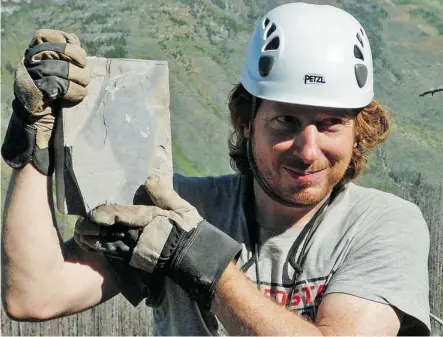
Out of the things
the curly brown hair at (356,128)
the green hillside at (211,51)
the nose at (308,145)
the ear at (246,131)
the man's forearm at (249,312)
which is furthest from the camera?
the green hillside at (211,51)

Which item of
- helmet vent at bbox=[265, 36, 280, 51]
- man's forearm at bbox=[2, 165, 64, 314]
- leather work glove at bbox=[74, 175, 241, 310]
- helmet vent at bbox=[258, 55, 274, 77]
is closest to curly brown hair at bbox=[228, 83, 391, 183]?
helmet vent at bbox=[258, 55, 274, 77]

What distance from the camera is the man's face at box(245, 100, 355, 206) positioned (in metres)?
2.98

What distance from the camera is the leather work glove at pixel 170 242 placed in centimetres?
273

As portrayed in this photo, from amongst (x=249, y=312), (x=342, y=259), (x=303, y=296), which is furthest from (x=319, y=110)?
(x=249, y=312)

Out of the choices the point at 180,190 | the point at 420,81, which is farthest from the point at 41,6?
the point at 180,190

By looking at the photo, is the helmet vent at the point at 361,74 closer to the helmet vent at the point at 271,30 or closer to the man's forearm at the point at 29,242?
the helmet vent at the point at 271,30

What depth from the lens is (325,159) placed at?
3008 mm

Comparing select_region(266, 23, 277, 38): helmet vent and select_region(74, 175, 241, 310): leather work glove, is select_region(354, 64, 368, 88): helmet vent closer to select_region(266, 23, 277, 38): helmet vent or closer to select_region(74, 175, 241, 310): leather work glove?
select_region(266, 23, 277, 38): helmet vent

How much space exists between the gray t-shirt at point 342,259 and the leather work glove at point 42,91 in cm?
74

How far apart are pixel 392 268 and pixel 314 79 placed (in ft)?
2.75

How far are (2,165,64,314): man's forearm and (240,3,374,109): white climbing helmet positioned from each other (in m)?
1.03

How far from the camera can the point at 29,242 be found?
3.04 m

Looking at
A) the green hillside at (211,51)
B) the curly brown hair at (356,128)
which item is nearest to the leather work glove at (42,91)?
the curly brown hair at (356,128)

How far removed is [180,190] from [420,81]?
19.9 feet
